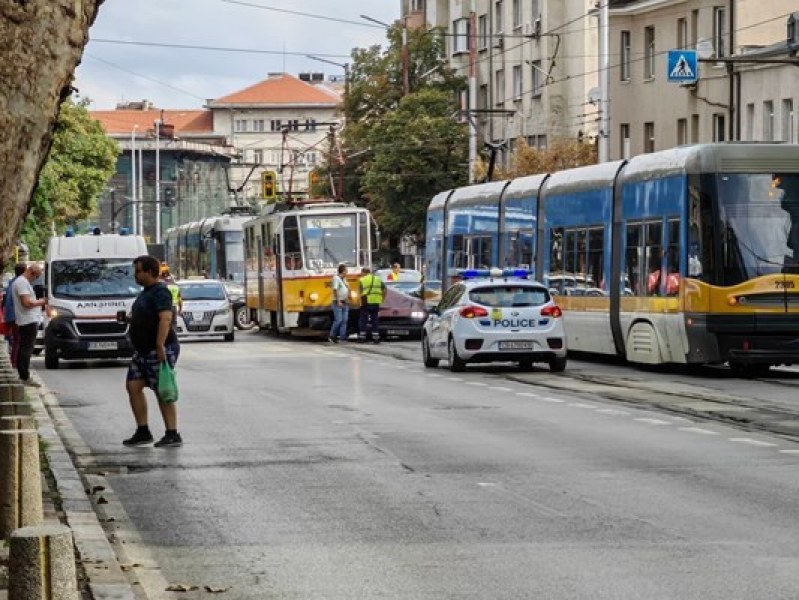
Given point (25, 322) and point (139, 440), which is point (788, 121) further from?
point (139, 440)

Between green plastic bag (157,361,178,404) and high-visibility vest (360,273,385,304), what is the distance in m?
28.3

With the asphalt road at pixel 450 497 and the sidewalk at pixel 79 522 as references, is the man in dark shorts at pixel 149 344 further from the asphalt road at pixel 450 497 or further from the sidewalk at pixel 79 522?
the sidewalk at pixel 79 522

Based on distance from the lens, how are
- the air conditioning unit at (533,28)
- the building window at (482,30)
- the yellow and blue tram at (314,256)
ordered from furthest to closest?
the building window at (482,30)
the air conditioning unit at (533,28)
the yellow and blue tram at (314,256)

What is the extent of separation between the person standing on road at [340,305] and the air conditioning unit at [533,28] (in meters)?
34.5

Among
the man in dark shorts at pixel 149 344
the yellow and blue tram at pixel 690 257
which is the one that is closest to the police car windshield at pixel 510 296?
the yellow and blue tram at pixel 690 257

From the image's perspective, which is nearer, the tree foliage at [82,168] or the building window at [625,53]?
the building window at [625,53]

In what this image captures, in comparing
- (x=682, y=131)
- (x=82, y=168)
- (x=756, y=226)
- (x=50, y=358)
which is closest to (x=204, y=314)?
(x=50, y=358)

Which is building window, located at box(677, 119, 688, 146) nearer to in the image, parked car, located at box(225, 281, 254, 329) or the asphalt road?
parked car, located at box(225, 281, 254, 329)

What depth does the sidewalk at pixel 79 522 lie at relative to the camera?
1049cm

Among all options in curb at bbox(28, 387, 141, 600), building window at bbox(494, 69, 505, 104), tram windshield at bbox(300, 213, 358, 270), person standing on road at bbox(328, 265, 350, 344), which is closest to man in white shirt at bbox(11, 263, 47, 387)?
curb at bbox(28, 387, 141, 600)

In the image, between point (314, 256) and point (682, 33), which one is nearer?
point (314, 256)

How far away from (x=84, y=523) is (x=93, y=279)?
25.9 metres

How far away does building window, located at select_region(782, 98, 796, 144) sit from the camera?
2334 inches

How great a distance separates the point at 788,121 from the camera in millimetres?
59531
